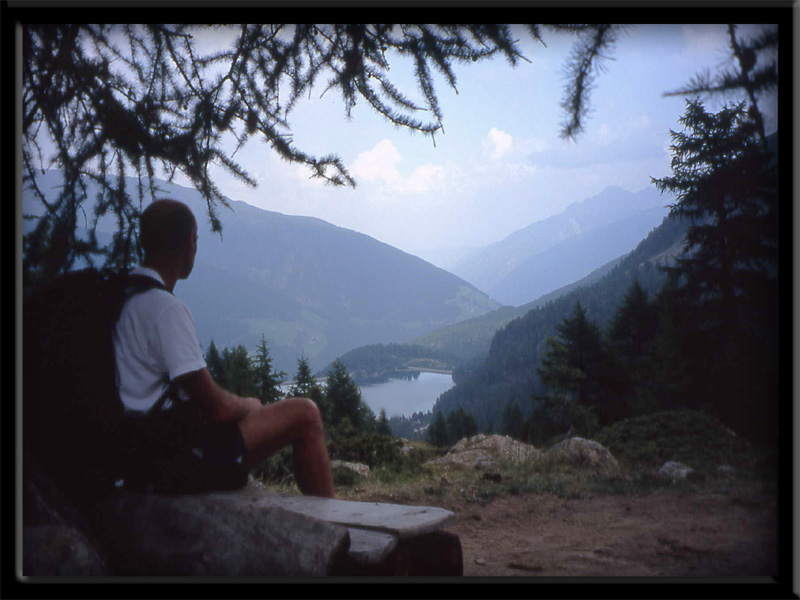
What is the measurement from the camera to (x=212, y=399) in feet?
7.58

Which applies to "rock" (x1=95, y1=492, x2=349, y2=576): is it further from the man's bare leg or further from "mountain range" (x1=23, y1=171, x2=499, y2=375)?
"mountain range" (x1=23, y1=171, x2=499, y2=375)

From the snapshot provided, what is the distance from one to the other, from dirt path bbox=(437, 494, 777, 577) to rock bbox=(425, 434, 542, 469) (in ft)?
6.21

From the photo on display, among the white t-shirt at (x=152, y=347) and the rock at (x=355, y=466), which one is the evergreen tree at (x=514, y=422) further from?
the white t-shirt at (x=152, y=347)

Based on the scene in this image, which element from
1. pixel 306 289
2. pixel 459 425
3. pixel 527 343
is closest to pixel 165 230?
pixel 306 289

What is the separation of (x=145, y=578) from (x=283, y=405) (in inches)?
41.1

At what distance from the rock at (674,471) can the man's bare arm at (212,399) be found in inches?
167

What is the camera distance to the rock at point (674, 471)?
16.4ft

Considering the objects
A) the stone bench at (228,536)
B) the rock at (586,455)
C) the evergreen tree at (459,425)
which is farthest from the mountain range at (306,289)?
the rock at (586,455)

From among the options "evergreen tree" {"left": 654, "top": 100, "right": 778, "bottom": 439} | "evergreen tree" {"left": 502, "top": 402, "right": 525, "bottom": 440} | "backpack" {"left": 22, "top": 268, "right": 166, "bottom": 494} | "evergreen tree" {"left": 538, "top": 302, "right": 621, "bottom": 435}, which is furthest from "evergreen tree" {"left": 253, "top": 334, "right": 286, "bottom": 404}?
"evergreen tree" {"left": 654, "top": 100, "right": 778, "bottom": 439}

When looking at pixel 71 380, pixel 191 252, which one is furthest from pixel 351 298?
pixel 71 380

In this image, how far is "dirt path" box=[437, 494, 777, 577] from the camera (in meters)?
3.09

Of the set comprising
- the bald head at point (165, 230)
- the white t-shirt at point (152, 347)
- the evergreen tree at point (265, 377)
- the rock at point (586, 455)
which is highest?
the bald head at point (165, 230)

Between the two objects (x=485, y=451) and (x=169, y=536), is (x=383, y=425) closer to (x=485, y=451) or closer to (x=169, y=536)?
(x=485, y=451)

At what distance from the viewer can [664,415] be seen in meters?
4.98
